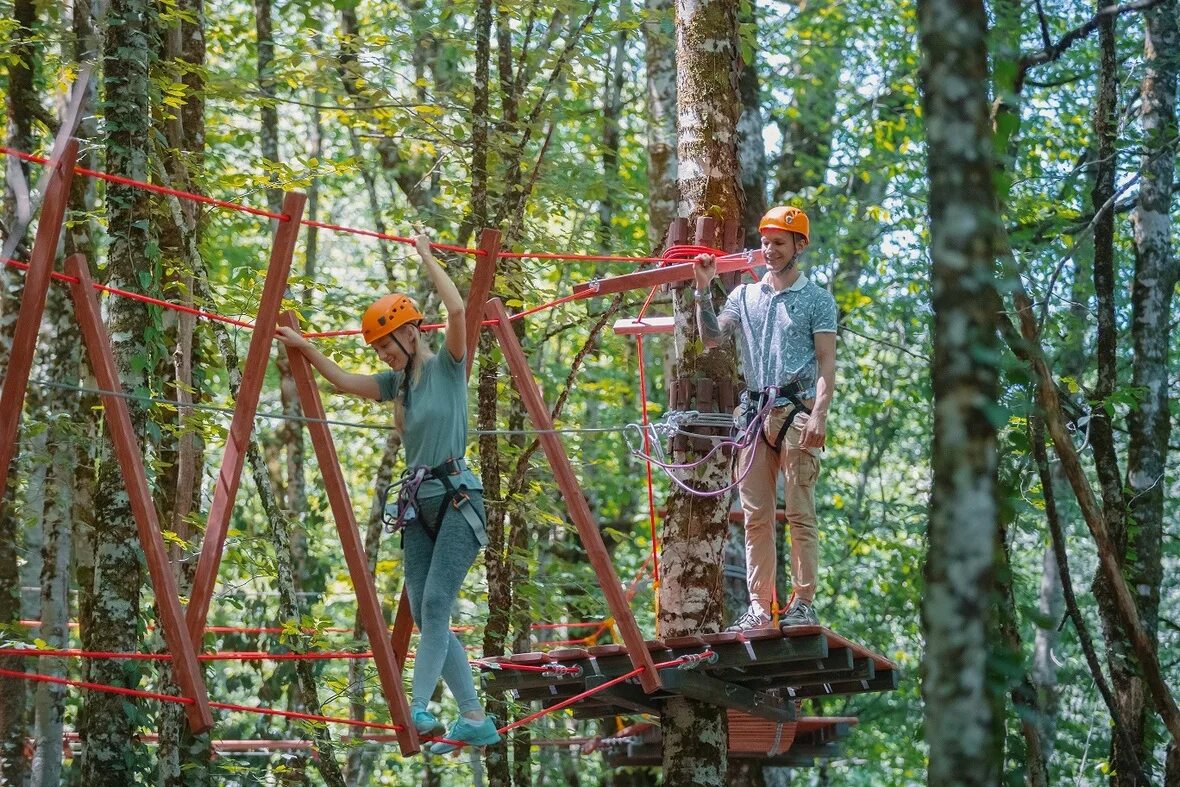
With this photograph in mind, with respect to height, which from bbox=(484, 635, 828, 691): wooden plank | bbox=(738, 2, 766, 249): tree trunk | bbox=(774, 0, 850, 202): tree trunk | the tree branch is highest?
bbox=(774, 0, 850, 202): tree trunk

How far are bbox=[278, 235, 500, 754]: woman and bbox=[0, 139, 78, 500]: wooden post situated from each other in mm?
831

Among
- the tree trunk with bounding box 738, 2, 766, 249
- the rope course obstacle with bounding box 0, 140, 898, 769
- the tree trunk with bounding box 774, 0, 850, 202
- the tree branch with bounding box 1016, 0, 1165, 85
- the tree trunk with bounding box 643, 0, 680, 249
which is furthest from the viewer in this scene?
the tree trunk with bounding box 774, 0, 850, 202

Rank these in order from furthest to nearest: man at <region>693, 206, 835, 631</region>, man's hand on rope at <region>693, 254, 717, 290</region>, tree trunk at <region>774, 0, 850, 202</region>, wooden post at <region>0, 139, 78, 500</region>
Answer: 1. tree trunk at <region>774, 0, 850, 202</region>
2. man's hand on rope at <region>693, 254, 717, 290</region>
3. man at <region>693, 206, 835, 631</region>
4. wooden post at <region>0, 139, 78, 500</region>

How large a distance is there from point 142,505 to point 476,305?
1.39 meters

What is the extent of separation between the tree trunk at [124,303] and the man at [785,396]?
2478 millimetres

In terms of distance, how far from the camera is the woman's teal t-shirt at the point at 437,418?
497 centimetres

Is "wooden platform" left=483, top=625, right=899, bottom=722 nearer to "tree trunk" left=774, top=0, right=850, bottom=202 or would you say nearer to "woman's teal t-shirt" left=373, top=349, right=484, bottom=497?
"woman's teal t-shirt" left=373, top=349, right=484, bottom=497

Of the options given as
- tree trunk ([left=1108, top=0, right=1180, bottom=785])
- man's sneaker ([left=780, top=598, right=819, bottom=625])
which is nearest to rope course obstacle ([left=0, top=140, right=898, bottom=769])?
man's sneaker ([left=780, top=598, right=819, bottom=625])

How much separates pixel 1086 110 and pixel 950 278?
542 inches

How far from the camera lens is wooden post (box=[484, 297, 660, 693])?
5.52 meters

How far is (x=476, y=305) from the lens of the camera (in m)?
5.29

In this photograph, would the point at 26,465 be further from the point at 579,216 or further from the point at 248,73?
the point at 579,216

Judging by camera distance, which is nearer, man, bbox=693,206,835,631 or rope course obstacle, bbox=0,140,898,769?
rope course obstacle, bbox=0,140,898,769

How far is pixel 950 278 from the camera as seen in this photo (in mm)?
2389
